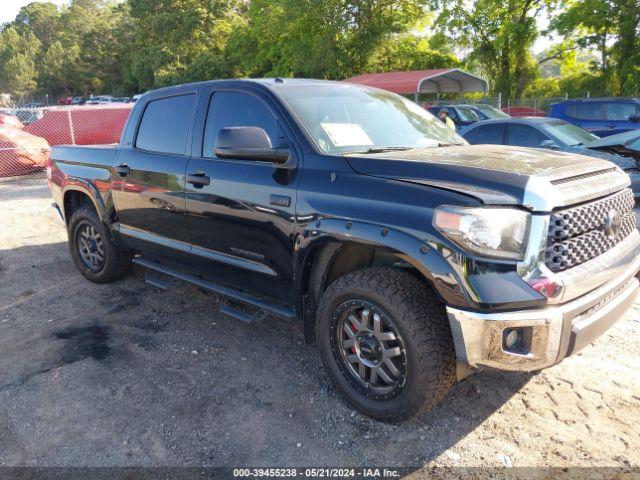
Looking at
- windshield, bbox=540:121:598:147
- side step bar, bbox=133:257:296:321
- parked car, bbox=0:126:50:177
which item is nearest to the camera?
side step bar, bbox=133:257:296:321

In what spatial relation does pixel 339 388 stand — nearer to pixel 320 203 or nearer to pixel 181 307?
pixel 320 203

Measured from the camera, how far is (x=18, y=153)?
44.0 ft

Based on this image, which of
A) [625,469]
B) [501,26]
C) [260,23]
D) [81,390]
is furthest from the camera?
[260,23]

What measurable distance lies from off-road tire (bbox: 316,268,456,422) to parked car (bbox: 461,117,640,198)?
6586 mm

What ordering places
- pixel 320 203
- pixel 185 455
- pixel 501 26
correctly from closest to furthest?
pixel 185 455 → pixel 320 203 → pixel 501 26

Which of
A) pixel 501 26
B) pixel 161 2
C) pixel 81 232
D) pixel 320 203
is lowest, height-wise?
pixel 81 232

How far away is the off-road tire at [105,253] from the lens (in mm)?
5133

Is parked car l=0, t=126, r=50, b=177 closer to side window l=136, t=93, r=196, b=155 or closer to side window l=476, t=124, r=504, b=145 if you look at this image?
side window l=136, t=93, r=196, b=155

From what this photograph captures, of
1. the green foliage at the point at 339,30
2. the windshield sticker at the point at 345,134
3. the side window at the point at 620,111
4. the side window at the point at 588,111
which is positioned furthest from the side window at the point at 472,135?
the green foliage at the point at 339,30

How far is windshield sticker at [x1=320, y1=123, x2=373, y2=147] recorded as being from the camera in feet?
11.1

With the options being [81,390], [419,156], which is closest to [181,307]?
[81,390]

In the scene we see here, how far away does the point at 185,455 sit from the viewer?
2.79 metres

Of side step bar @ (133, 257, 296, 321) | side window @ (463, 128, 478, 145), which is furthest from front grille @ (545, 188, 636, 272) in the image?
side window @ (463, 128, 478, 145)

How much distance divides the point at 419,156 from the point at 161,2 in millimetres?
48850
